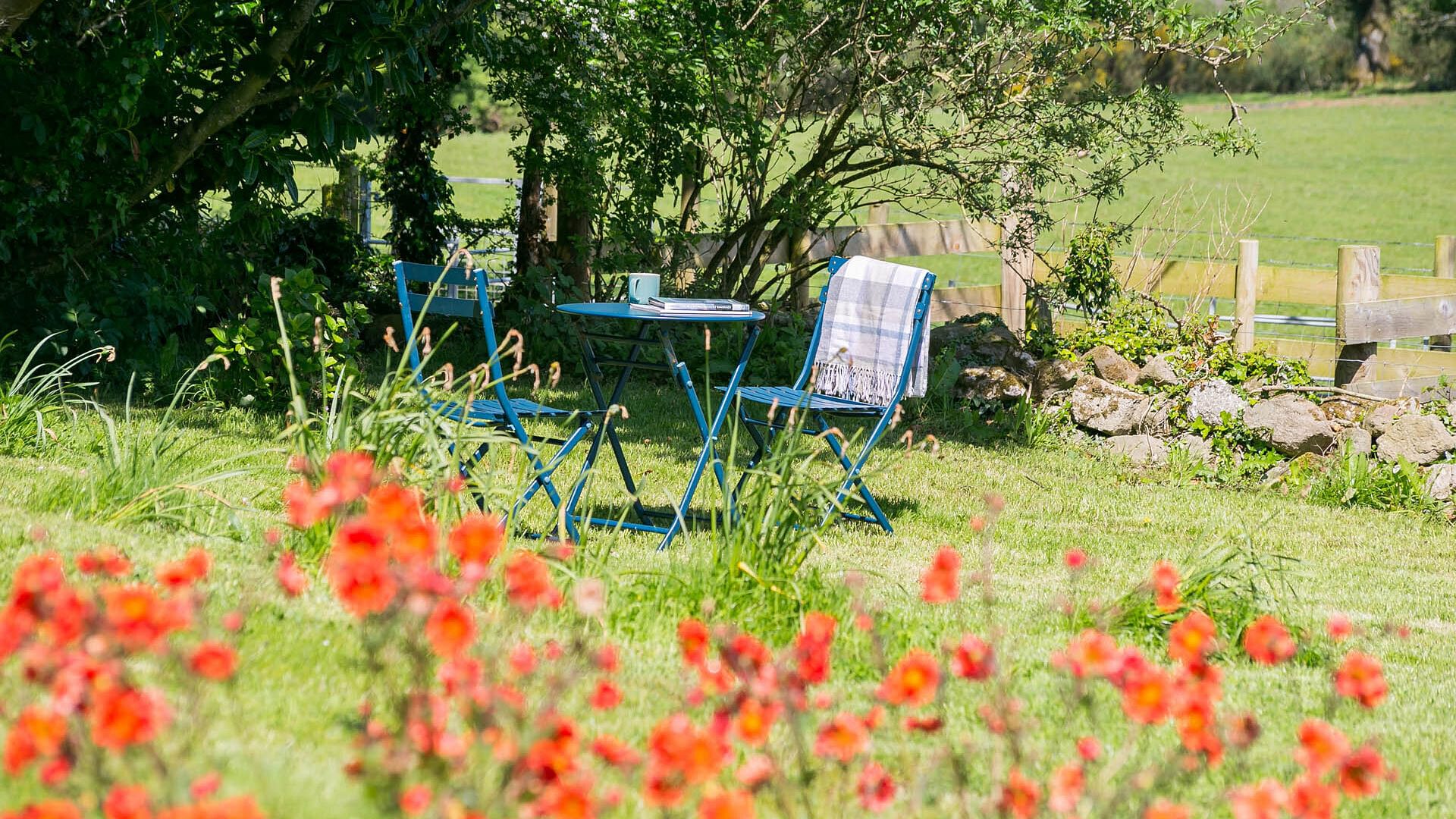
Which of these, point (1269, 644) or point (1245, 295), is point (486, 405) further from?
point (1245, 295)

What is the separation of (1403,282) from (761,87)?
4.14 metres

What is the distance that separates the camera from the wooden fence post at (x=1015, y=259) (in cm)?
829

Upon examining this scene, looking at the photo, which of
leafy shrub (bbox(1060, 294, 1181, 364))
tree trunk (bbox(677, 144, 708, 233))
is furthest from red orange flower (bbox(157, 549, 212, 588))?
tree trunk (bbox(677, 144, 708, 233))

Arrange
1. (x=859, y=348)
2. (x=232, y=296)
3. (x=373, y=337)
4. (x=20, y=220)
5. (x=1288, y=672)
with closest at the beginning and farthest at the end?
(x=1288, y=672) < (x=859, y=348) < (x=20, y=220) < (x=232, y=296) < (x=373, y=337)

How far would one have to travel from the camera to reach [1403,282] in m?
8.63

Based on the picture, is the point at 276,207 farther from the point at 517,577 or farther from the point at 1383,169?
the point at 1383,169

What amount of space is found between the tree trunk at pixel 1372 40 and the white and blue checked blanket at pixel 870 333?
44.9 meters

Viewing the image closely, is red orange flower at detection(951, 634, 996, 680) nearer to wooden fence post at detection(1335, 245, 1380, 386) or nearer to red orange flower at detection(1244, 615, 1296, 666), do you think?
red orange flower at detection(1244, 615, 1296, 666)

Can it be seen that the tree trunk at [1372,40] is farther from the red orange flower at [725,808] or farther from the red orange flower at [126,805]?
the red orange flower at [126,805]

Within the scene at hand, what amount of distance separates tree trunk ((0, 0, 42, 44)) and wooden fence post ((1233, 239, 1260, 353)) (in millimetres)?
6196

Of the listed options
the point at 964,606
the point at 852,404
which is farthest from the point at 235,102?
the point at 964,606

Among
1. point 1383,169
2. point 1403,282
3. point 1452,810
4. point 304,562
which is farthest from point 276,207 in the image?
point 1383,169

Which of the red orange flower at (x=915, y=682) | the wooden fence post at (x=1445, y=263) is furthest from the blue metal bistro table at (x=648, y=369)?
the wooden fence post at (x=1445, y=263)

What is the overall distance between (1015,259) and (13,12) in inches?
223
